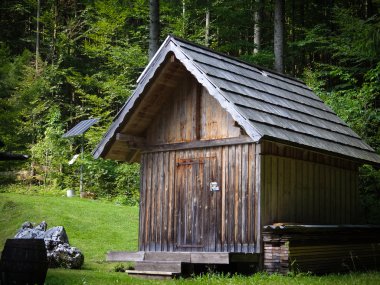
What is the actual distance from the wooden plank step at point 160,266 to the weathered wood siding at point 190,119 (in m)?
3.28

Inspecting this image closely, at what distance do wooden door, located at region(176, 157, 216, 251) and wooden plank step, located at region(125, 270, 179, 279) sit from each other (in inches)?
47.0

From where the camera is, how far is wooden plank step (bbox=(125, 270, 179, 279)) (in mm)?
13359

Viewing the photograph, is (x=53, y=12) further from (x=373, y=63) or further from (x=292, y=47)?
(x=373, y=63)

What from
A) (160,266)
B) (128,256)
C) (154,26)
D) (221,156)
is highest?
(154,26)

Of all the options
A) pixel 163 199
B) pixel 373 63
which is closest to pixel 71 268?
pixel 163 199

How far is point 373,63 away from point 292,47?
19.0ft

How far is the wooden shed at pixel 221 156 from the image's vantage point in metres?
13.5

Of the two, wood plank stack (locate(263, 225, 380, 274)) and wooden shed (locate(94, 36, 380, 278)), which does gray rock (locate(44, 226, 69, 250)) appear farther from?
wood plank stack (locate(263, 225, 380, 274))

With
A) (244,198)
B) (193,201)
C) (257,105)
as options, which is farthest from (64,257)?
(257,105)

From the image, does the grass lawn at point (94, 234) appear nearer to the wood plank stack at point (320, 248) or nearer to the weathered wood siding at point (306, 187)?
the wood plank stack at point (320, 248)

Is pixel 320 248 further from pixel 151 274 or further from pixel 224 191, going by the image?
pixel 151 274

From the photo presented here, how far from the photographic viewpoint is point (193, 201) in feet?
48.1

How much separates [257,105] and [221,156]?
1.52m

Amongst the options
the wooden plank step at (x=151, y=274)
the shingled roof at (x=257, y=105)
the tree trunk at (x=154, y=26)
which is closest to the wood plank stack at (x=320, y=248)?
the shingled roof at (x=257, y=105)
